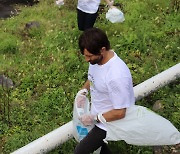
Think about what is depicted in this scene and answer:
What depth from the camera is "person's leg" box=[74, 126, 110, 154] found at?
13.5 feet

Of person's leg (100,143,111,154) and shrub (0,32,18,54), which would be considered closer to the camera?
person's leg (100,143,111,154)

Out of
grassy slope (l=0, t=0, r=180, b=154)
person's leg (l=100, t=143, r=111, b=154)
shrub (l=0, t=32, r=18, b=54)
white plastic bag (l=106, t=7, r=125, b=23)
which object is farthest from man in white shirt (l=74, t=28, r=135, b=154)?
shrub (l=0, t=32, r=18, b=54)

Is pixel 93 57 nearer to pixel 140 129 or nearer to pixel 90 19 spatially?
pixel 140 129

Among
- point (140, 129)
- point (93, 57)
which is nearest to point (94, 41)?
point (93, 57)

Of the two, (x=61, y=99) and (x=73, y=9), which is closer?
(x=61, y=99)

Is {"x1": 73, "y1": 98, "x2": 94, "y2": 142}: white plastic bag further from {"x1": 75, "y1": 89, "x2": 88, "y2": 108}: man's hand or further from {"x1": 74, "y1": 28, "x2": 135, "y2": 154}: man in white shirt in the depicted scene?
{"x1": 74, "y1": 28, "x2": 135, "y2": 154}: man in white shirt

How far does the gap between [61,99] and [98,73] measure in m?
2.57

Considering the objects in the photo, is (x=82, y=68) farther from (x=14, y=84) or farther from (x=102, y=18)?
(x=102, y=18)

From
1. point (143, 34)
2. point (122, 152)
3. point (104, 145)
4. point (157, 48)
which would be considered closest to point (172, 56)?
point (157, 48)

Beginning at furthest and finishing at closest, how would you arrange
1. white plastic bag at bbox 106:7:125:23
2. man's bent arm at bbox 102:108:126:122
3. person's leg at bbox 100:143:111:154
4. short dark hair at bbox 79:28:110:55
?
white plastic bag at bbox 106:7:125:23 < person's leg at bbox 100:143:111:154 < man's bent arm at bbox 102:108:126:122 < short dark hair at bbox 79:28:110:55

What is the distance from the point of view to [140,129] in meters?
4.01

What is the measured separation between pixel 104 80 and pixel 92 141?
0.75 m

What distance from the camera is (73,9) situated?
919 centimetres

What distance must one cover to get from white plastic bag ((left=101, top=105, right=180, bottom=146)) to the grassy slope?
3.48ft
